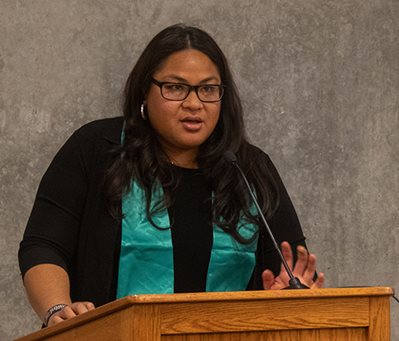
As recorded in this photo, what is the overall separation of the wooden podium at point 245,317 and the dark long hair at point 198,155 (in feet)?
2.58

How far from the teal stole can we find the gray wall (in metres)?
0.90

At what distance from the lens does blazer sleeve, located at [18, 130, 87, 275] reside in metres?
2.75

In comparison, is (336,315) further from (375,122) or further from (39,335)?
(375,122)

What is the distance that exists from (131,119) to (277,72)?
112 centimetres

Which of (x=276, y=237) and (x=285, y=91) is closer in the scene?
(x=276, y=237)

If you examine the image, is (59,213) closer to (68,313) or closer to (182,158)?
(182,158)

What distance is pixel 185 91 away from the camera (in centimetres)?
284

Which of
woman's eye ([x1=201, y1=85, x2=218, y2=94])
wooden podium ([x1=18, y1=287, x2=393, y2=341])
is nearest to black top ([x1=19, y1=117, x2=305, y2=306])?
woman's eye ([x1=201, y1=85, x2=218, y2=94])

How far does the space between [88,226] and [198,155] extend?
0.35 meters

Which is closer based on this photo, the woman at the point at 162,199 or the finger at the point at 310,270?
the finger at the point at 310,270

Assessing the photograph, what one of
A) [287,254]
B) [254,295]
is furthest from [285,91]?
[254,295]

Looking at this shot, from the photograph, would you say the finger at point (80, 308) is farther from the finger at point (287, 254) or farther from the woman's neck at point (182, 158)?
the woman's neck at point (182, 158)

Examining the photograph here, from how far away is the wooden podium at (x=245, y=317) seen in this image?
1.93 meters

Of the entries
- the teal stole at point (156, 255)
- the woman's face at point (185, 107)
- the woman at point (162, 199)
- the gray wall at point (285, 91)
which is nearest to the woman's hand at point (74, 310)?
the woman at point (162, 199)
